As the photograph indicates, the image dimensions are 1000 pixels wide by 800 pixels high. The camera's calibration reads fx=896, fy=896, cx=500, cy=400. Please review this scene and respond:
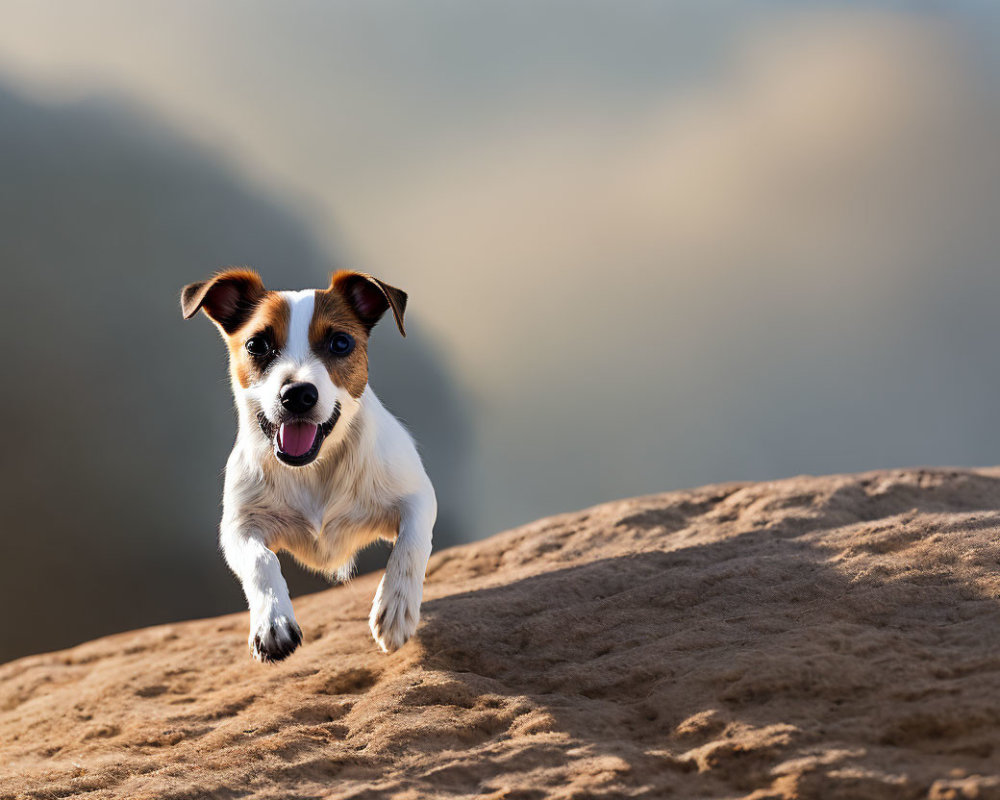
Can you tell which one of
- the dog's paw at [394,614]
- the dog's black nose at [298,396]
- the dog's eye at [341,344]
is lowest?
the dog's paw at [394,614]

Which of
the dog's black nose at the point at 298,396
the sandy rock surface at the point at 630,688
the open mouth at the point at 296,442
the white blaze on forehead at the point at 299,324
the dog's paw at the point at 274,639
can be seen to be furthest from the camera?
the white blaze on forehead at the point at 299,324

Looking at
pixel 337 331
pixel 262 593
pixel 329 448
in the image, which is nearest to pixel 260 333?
pixel 337 331

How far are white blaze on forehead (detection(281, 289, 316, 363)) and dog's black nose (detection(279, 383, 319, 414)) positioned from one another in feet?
0.72

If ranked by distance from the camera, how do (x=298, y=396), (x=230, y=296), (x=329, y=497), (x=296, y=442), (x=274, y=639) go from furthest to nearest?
(x=329, y=497), (x=230, y=296), (x=296, y=442), (x=298, y=396), (x=274, y=639)

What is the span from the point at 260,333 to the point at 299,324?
174 mm

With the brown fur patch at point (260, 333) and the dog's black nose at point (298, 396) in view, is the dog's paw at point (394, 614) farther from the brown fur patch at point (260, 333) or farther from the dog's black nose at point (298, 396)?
the brown fur patch at point (260, 333)

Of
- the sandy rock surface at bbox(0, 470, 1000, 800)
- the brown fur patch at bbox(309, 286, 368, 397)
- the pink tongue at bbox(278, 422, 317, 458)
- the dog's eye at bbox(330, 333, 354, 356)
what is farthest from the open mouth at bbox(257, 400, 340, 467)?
the sandy rock surface at bbox(0, 470, 1000, 800)

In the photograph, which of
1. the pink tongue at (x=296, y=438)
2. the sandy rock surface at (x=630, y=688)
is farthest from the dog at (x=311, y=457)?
the sandy rock surface at (x=630, y=688)

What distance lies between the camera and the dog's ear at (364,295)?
4.16 m

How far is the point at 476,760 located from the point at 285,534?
180cm

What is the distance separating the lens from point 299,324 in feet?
13.1

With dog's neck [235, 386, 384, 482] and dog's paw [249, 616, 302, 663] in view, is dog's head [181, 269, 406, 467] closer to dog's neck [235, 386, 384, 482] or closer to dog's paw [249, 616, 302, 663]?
dog's neck [235, 386, 384, 482]

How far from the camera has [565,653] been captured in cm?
392

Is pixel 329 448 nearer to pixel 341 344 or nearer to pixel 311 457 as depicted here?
pixel 311 457
